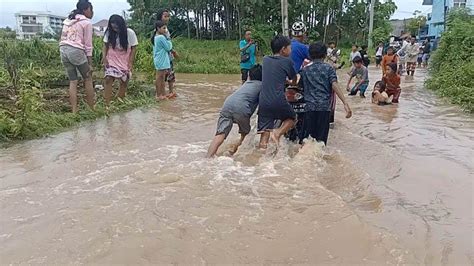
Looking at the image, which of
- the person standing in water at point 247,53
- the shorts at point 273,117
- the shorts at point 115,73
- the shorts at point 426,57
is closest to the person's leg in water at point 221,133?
the shorts at point 273,117

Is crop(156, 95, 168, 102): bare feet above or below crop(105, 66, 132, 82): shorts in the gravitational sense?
below

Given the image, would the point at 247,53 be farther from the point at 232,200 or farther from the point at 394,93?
the point at 232,200

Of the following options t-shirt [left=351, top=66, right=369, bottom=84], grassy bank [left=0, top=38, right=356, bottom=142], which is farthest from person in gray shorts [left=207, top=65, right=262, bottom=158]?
t-shirt [left=351, top=66, right=369, bottom=84]

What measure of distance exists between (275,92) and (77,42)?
3427mm

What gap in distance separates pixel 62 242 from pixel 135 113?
16.2ft

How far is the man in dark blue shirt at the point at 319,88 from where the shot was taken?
5.49 meters

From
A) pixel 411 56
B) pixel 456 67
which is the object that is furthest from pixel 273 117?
pixel 411 56

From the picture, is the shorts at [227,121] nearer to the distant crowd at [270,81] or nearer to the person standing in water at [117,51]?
the distant crowd at [270,81]

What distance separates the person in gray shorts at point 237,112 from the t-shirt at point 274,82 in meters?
0.16

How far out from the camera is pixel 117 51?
7840 mm

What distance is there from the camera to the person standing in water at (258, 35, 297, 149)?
525 centimetres

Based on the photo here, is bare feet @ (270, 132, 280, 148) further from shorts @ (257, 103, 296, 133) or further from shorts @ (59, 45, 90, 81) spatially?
shorts @ (59, 45, 90, 81)

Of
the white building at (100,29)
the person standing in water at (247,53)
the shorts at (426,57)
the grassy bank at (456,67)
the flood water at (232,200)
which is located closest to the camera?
the flood water at (232,200)

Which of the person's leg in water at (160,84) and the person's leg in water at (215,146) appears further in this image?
the person's leg in water at (160,84)
